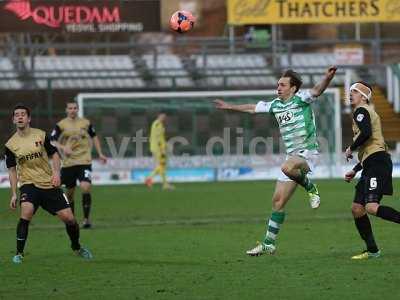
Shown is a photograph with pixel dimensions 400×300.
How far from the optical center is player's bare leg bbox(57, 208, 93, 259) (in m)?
13.0

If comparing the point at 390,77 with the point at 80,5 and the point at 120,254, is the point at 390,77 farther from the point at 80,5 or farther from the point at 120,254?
the point at 120,254

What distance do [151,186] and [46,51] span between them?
1208 centimetres

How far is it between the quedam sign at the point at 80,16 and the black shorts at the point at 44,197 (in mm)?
19365

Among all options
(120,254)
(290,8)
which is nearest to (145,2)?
(290,8)

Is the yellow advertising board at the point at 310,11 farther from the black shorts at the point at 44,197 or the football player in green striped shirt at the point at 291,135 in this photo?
the black shorts at the point at 44,197

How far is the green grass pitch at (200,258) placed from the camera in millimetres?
10109

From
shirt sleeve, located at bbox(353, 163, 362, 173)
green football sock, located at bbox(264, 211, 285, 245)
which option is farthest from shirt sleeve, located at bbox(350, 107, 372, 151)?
green football sock, located at bbox(264, 211, 285, 245)

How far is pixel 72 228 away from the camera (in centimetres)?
1316

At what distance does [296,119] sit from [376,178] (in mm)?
1278

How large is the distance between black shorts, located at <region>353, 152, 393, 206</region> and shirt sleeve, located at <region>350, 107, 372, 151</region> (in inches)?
11.1

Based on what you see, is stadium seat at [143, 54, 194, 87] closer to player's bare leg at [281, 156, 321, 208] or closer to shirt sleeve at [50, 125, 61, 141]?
shirt sleeve at [50, 125, 61, 141]

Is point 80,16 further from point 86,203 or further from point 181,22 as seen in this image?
point 181,22

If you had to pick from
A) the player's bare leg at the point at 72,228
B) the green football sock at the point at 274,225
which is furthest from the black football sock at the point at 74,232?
the green football sock at the point at 274,225

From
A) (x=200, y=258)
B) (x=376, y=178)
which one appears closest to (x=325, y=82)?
(x=376, y=178)
